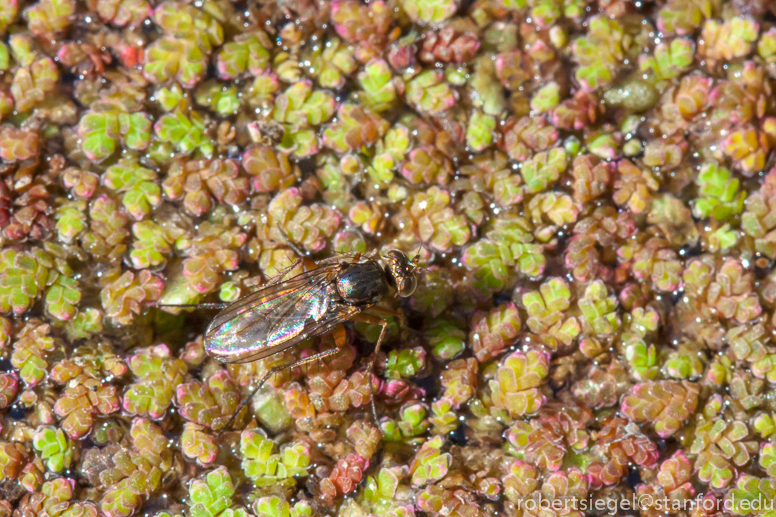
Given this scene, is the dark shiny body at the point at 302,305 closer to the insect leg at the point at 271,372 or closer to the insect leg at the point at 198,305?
the insect leg at the point at 271,372

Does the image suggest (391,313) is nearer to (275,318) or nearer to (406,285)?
(406,285)

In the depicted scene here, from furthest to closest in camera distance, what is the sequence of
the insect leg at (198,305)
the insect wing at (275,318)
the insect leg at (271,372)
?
the insect leg at (198,305) < the insect leg at (271,372) < the insect wing at (275,318)

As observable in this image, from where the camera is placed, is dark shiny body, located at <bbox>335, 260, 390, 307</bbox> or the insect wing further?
dark shiny body, located at <bbox>335, 260, 390, 307</bbox>

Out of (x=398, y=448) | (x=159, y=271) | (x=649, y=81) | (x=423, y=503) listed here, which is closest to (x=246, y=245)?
(x=159, y=271)

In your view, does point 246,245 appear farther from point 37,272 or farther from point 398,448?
point 398,448

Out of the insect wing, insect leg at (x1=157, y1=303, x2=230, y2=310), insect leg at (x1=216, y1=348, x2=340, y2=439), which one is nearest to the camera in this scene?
the insect wing

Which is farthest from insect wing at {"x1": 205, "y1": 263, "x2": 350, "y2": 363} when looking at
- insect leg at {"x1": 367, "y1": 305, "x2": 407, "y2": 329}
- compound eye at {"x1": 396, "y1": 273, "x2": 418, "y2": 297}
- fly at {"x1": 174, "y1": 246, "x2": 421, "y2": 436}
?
compound eye at {"x1": 396, "y1": 273, "x2": 418, "y2": 297}

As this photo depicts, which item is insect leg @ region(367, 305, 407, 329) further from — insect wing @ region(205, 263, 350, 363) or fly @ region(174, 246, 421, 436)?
insect wing @ region(205, 263, 350, 363)

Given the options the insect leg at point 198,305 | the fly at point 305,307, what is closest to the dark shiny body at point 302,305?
the fly at point 305,307
